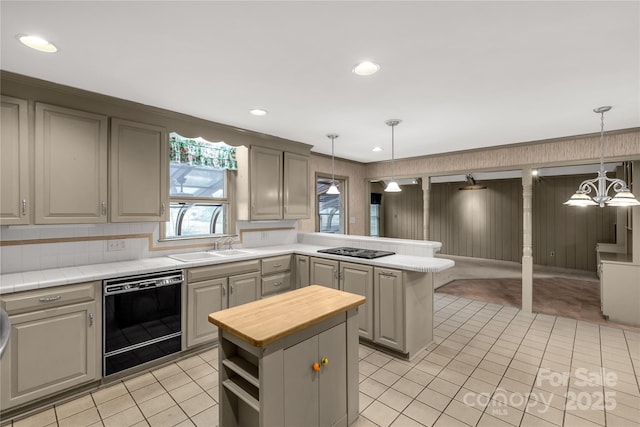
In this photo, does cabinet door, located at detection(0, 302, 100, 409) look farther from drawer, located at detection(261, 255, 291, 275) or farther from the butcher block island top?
drawer, located at detection(261, 255, 291, 275)

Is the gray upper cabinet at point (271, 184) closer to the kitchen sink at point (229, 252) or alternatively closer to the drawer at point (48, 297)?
the kitchen sink at point (229, 252)

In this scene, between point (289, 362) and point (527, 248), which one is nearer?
point (289, 362)

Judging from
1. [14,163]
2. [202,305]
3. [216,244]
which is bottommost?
[202,305]

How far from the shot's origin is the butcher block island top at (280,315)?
1.47 m

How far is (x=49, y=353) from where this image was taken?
214cm

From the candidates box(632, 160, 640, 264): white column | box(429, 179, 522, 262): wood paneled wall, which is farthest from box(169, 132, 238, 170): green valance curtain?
box(429, 179, 522, 262): wood paneled wall

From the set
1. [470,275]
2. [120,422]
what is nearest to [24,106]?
[120,422]

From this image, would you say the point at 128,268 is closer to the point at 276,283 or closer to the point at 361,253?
the point at 276,283

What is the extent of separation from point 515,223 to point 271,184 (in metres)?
7.03

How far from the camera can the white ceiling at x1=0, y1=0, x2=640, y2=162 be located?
60.6 inches

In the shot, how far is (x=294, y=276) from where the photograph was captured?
384cm

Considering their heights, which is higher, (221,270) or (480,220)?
(480,220)

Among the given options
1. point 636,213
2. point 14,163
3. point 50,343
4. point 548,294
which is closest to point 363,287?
point 50,343

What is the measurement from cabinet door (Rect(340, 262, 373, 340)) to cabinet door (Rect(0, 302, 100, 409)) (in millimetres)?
2234
